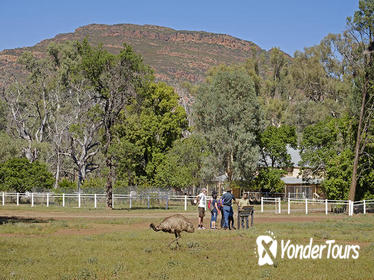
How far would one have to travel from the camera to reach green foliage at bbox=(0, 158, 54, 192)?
53.8m

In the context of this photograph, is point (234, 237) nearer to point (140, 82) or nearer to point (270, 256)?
point (270, 256)

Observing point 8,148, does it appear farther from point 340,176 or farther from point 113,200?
point 340,176

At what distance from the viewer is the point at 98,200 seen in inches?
1945

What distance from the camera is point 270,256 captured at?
612 inches

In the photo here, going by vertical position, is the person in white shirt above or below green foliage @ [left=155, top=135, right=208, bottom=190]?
below

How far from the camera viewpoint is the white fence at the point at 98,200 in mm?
48375

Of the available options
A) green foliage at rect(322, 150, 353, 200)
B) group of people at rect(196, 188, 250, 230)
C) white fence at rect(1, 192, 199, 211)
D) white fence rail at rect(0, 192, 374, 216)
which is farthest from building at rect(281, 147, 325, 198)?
group of people at rect(196, 188, 250, 230)

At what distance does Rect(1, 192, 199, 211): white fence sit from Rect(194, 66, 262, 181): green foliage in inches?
396

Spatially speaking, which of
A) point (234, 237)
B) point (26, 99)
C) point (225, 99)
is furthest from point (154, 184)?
point (234, 237)

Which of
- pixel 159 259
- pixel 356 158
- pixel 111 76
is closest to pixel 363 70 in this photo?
pixel 356 158

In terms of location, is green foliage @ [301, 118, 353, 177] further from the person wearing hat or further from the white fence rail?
the person wearing hat

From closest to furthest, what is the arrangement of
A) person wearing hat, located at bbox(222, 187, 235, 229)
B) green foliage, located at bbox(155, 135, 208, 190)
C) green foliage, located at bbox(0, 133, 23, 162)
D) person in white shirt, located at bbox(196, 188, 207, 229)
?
person wearing hat, located at bbox(222, 187, 235, 229) → person in white shirt, located at bbox(196, 188, 207, 229) → green foliage, located at bbox(155, 135, 208, 190) → green foliage, located at bbox(0, 133, 23, 162)

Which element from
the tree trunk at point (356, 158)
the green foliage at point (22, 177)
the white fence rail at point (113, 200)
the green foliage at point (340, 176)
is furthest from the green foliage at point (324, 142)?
the green foliage at point (22, 177)

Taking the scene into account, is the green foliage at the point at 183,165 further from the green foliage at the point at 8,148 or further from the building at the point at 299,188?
the green foliage at the point at 8,148
